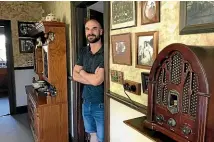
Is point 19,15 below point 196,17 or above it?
above

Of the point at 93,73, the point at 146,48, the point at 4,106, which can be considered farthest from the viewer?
the point at 4,106

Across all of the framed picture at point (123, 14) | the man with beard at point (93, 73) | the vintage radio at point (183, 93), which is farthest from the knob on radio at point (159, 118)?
the man with beard at point (93, 73)

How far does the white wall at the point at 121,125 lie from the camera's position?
4.55 ft

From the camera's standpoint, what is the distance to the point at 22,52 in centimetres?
414

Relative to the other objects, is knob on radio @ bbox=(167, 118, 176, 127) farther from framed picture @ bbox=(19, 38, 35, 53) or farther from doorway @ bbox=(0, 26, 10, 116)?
doorway @ bbox=(0, 26, 10, 116)

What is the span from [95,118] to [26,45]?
282 centimetres

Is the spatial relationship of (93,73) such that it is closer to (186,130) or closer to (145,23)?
(145,23)

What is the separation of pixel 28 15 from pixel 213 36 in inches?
159

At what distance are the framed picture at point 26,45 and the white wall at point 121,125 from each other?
10.0 ft

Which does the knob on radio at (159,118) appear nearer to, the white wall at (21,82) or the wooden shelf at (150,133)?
the wooden shelf at (150,133)

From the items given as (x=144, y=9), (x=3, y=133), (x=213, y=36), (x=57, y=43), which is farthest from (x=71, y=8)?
(x=3, y=133)

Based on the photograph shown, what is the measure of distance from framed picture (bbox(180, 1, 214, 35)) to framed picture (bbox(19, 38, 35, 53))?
3.71 meters

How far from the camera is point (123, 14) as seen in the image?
56.4 inches

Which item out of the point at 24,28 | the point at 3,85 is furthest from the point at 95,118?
the point at 3,85
